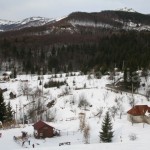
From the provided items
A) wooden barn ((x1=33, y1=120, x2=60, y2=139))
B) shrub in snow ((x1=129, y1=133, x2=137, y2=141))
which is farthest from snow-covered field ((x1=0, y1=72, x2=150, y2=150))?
wooden barn ((x1=33, y1=120, x2=60, y2=139))

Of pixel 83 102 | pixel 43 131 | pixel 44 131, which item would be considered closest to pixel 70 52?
pixel 83 102

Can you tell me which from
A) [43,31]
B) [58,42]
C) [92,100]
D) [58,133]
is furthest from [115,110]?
[43,31]

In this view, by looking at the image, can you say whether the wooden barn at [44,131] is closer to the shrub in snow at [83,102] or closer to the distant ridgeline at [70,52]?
the shrub in snow at [83,102]

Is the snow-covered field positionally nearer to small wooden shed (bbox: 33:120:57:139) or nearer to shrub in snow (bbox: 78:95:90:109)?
shrub in snow (bbox: 78:95:90:109)

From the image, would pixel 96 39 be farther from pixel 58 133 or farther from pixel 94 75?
pixel 58 133

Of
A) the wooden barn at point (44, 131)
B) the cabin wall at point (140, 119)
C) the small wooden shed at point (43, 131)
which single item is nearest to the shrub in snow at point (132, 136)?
the cabin wall at point (140, 119)

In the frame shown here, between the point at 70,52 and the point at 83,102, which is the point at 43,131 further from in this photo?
the point at 70,52
